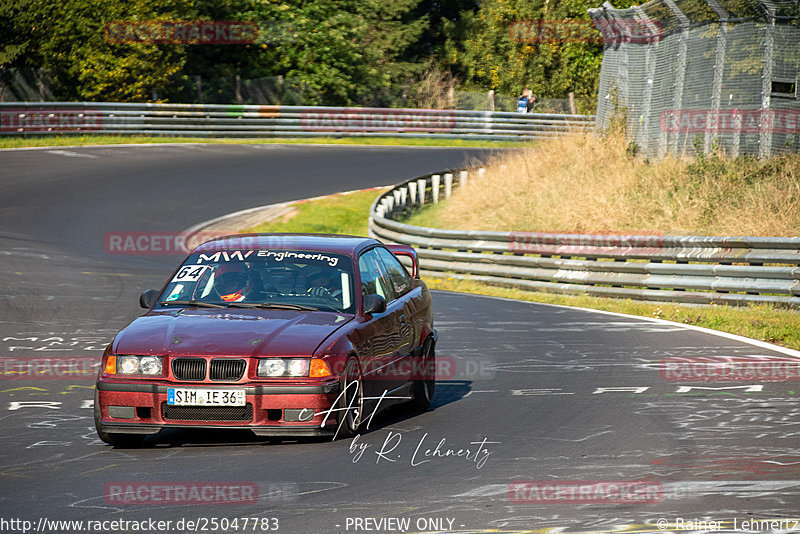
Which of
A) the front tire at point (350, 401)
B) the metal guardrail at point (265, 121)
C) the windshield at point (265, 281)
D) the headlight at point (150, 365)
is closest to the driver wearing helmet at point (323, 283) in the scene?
the windshield at point (265, 281)

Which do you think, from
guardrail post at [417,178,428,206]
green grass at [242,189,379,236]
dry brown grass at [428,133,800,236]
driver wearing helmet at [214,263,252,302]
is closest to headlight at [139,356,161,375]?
driver wearing helmet at [214,263,252,302]

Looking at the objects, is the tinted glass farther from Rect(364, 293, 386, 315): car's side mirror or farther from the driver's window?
Rect(364, 293, 386, 315): car's side mirror

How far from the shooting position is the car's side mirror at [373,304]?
871 cm

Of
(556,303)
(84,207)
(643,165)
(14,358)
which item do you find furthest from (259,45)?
(14,358)

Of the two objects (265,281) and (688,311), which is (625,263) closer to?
(688,311)

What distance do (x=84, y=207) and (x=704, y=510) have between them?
23.0 m

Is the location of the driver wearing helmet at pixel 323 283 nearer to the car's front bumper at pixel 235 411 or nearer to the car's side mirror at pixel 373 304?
the car's side mirror at pixel 373 304

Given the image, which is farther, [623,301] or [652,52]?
[652,52]

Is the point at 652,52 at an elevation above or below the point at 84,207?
above

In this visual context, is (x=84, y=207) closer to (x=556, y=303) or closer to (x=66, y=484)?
(x=556, y=303)

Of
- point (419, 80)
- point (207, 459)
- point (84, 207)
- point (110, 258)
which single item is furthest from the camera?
point (419, 80)

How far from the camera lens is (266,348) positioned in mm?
7785

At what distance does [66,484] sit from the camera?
6.75 metres

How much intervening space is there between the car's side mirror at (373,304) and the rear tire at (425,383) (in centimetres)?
99
